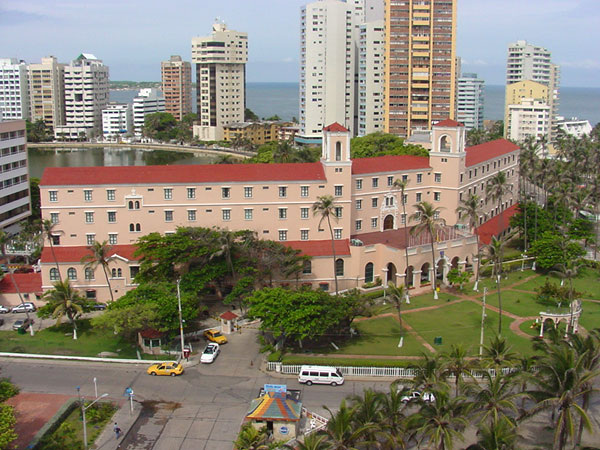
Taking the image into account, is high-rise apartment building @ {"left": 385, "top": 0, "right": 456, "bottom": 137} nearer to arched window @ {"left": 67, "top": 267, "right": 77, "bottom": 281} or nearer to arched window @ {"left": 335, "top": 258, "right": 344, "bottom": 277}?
arched window @ {"left": 335, "top": 258, "right": 344, "bottom": 277}

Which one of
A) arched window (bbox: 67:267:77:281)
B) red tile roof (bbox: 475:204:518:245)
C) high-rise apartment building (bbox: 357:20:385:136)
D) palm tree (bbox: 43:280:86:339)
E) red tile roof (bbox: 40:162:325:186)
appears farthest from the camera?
high-rise apartment building (bbox: 357:20:385:136)

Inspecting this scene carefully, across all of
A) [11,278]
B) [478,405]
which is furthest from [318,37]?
[478,405]

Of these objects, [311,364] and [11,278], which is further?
[11,278]

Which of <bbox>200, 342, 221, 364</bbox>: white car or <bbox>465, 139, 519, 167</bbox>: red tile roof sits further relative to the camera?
<bbox>465, 139, 519, 167</bbox>: red tile roof

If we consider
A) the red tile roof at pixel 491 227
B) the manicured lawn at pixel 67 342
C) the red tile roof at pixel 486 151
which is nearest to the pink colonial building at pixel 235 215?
the manicured lawn at pixel 67 342

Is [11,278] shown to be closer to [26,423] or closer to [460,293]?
[26,423]

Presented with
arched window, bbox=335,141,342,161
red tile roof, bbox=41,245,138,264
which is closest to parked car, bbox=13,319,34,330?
red tile roof, bbox=41,245,138,264

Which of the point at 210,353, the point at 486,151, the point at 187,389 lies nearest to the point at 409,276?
the point at 210,353
